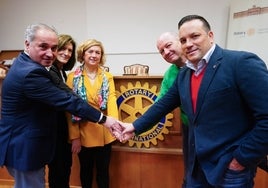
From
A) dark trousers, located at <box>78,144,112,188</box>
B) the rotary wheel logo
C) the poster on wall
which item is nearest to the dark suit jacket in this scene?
dark trousers, located at <box>78,144,112,188</box>

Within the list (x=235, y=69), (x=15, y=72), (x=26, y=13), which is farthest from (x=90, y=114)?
(x=26, y=13)

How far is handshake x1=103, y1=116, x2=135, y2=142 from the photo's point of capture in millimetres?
1711

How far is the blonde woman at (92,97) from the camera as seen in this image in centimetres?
192

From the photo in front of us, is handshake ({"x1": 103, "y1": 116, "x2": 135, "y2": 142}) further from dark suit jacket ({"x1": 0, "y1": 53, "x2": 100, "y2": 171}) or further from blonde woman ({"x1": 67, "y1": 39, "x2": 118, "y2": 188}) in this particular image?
dark suit jacket ({"x1": 0, "y1": 53, "x2": 100, "y2": 171})

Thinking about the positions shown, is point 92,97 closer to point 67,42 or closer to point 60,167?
point 67,42

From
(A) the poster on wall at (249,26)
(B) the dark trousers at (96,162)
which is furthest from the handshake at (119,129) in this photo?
(A) the poster on wall at (249,26)

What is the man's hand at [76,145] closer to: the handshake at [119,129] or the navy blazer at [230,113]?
the handshake at [119,129]

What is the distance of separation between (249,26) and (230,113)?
229 cm

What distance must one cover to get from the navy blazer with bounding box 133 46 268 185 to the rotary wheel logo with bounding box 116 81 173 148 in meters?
0.90

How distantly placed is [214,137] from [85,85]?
3.54ft

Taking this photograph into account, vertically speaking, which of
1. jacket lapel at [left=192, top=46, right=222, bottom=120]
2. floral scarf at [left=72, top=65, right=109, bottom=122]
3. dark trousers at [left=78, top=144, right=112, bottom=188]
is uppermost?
jacket lapel at [left=192, top=46, right=222, bottom=120]

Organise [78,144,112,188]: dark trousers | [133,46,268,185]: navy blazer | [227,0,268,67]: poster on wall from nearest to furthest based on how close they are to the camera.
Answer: [133,46,268,185]: navy blazer < [78,144,112,188]: dark trousers < [227,0,268,67]: poster on wall

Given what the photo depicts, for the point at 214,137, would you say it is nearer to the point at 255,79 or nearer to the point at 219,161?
Answer: the point at 219,161

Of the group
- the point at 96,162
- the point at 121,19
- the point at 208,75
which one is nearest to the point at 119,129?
the point at 96,162
